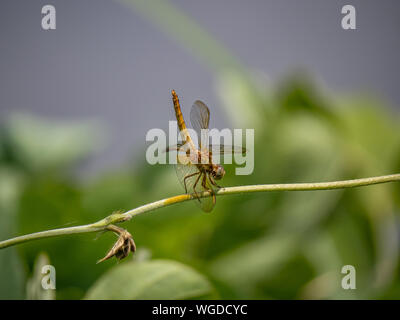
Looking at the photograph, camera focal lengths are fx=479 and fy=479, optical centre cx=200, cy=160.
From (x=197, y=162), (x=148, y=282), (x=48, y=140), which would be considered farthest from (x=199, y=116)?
(x=48, y=140)

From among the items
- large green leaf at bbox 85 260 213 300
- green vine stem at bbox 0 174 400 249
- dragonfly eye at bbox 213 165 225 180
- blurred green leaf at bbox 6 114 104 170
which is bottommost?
large green leaf at bbox 85 260 213 300

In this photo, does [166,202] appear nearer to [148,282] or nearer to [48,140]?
[148,282]

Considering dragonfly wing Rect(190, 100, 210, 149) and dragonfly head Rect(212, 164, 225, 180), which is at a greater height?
dragonfly wing Rect(190, 100, 210, 149)

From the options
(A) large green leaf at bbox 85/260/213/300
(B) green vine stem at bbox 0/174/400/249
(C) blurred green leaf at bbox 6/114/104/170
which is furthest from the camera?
(C) blurred green leaf at bbox 6/114/104/170

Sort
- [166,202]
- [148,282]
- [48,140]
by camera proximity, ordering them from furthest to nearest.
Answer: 1. [48,140]
2. [148,282]
3. [166,202]

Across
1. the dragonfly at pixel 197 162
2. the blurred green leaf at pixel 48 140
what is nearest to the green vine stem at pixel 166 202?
the dragonfly at pixel 197 162

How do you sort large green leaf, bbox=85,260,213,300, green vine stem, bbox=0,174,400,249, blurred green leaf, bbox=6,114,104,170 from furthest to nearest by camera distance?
blurred green leaf, bbox=6,114,104,170, large green leaf, bbox=85,260,213,300, green vine stem, bbox=0,174,400,249

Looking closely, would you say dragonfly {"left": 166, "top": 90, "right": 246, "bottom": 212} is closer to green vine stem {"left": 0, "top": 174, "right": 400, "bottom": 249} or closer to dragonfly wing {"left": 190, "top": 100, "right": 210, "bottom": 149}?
dragonfly wing {"left": 190, "top": 100, "right": 210, "bottom": 149}

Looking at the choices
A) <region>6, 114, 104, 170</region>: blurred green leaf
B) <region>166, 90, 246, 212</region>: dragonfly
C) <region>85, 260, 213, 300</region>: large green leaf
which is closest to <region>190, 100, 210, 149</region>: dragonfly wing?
Result: <region>166, 90, 246, 212</region>: dragonfly
